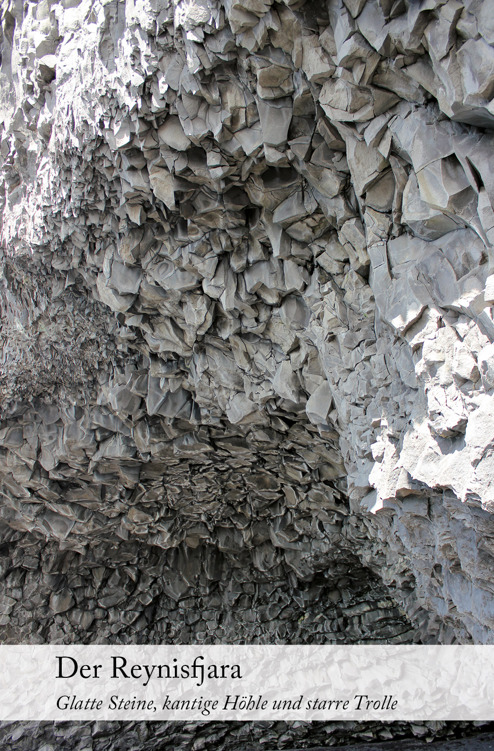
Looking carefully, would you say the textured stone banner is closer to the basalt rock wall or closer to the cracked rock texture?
the cracked rock texture

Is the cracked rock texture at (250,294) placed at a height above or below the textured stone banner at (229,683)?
above

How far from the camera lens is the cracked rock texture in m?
1.78

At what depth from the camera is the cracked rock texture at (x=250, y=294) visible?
1.78 metres

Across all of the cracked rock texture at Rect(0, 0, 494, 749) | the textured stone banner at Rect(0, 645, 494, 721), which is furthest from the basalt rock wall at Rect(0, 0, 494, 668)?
the textured stone banner at Rect(0, 645, 494, 721)

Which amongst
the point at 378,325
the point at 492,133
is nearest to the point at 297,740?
the point at 378,325

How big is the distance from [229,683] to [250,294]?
15.9 feet

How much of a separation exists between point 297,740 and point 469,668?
7.02 feet

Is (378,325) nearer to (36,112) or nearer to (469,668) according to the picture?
(36,112)

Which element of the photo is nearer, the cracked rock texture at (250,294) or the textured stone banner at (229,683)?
the cracked rock texture at (250,294)

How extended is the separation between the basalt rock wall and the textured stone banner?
0.41 metres

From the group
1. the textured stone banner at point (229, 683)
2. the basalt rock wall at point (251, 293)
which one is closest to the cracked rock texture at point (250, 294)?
the basalt rock wall at point (251, 293)

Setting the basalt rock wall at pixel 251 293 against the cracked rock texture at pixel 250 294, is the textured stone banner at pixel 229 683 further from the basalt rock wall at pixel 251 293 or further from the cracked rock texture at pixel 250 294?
the basalt rock wall at pixel 251 293

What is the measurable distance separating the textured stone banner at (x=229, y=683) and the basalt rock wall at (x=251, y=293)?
41 centimetres

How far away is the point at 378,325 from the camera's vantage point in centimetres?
238
